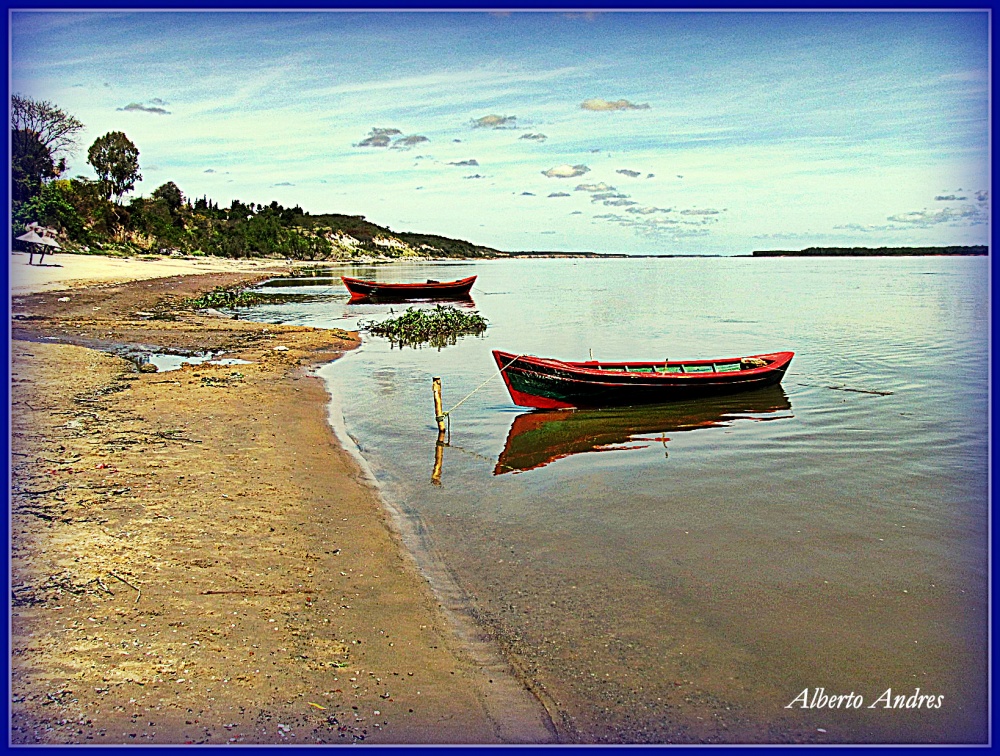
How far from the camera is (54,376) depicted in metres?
16.7

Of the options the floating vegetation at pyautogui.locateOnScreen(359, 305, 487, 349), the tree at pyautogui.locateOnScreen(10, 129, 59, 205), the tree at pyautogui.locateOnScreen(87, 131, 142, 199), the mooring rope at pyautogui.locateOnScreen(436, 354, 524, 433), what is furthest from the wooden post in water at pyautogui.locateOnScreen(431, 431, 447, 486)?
the tree at pyautogui.locateOnScreen(87, 131, 142, 199)

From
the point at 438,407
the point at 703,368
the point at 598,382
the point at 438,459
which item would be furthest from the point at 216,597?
the point at 703,368

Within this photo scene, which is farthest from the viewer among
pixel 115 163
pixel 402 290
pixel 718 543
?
pixel 115 163

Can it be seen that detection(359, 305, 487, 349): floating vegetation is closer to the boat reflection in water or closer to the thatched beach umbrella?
the boat reflection in water

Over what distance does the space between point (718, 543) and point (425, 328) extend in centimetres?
2504

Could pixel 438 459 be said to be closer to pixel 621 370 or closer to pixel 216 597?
pixel 621 370

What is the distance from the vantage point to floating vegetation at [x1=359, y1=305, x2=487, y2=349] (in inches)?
1270

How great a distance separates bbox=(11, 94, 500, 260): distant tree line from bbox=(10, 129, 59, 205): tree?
0.11 ft

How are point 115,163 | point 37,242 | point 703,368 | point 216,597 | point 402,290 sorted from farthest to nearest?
1. point 115,163
2. point 402,290
3. point 37,242
4. point 703,368
5. point 216,597

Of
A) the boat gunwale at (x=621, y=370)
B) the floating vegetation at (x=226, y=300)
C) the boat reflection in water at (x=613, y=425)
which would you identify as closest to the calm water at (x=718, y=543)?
the boat reflection in water at (x=613, y=425)

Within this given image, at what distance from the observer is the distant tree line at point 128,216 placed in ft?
32.8

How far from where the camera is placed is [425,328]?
111 ft

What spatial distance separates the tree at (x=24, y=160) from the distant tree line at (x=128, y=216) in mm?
34

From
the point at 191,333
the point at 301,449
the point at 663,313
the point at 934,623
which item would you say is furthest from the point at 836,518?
the point at 663,313
